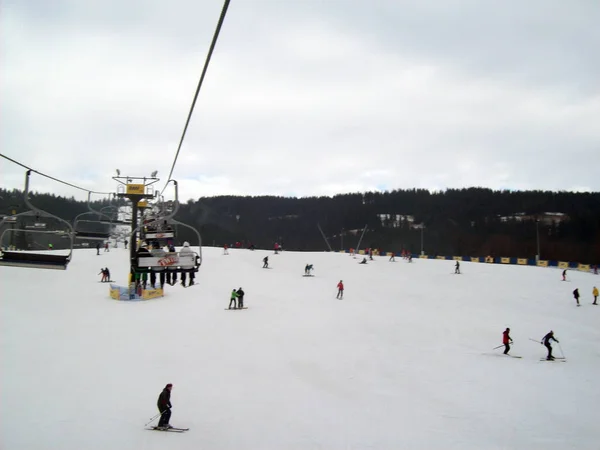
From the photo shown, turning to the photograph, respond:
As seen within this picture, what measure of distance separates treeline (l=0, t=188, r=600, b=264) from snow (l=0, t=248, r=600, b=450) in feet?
266

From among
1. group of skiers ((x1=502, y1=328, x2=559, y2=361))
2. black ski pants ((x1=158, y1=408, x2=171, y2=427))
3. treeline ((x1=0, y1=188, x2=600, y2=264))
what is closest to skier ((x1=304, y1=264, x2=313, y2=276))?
group of skiers ((x1=502, y1=328, x2=559, y2=361))

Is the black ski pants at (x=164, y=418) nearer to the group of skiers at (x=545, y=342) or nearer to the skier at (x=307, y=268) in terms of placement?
the group of skiers at (x=545, y=342)

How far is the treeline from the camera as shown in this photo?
105m

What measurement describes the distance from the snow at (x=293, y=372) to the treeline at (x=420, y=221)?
81.2 metres

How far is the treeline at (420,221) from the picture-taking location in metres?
105

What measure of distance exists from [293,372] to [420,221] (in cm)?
13776

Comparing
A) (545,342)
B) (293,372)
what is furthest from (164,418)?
(545,342)

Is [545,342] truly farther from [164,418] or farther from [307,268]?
[307,268]

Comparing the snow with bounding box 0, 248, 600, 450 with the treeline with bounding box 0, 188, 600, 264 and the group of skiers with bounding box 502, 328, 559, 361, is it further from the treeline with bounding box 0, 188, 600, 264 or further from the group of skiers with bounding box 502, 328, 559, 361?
the treeline with bounding box 0, 188, 600, 264

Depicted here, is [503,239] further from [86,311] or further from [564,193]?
[86,311]

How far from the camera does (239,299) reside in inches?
777

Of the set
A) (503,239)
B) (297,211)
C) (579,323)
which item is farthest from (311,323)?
(297,211)

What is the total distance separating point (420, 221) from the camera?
468 ft

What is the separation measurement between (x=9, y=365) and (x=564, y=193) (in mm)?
154121
